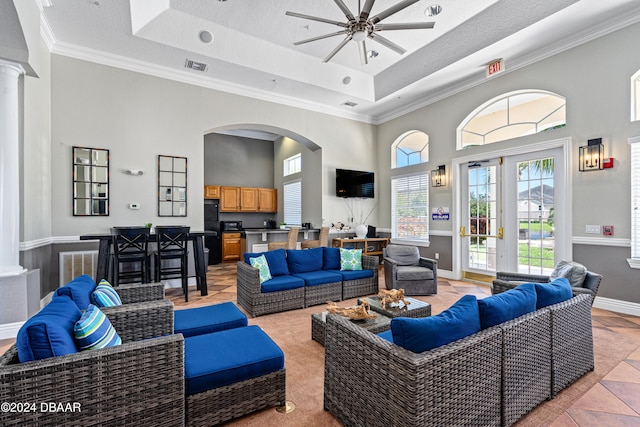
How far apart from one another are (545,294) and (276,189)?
841 centimetres

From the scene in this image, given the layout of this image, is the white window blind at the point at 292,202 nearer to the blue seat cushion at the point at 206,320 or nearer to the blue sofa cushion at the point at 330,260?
the blue sofa cushion at the point at 330,260

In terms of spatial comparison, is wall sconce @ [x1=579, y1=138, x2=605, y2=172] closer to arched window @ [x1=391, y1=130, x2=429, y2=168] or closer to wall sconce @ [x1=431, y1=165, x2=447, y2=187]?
wall sconce @ [x1=431, y1=165, x2=447, y2=187]

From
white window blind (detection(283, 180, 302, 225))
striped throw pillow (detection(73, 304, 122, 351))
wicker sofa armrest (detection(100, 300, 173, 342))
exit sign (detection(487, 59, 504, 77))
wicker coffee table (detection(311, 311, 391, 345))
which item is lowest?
wicker coffee table (detection(311, 311, 391, 345))

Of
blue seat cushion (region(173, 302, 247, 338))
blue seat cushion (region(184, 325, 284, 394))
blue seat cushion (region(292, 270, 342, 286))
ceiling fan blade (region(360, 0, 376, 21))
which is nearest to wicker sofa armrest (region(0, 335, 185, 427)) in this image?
blue seat cushion (region(184, 325, 284, 394))

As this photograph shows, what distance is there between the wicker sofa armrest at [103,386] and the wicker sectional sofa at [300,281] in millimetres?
2145

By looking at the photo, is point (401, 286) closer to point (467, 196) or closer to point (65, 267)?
point (467, 196)

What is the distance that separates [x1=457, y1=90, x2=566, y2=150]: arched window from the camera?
466 centimetres

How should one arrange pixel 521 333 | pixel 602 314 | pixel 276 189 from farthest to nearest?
pixel 276 189, pixel 602 314, pixel 521 333

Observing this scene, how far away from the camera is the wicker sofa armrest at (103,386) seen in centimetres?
124

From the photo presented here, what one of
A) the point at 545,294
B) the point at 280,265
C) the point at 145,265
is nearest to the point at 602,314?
the point at 545,294

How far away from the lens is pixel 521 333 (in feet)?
5.83

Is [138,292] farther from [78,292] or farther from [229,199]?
[229,199]

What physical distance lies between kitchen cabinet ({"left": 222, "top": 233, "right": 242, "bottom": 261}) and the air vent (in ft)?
14.4

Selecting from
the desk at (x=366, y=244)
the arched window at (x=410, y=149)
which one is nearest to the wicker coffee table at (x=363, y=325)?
the desk at (x=366, y=244)
